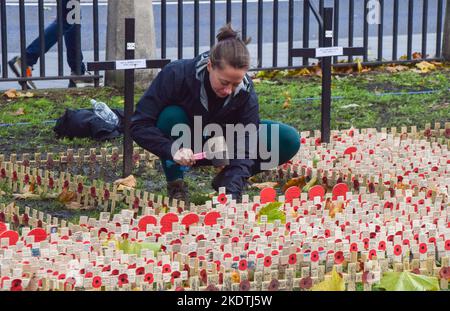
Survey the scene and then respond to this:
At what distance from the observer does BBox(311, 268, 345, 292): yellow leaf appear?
15.7 feet

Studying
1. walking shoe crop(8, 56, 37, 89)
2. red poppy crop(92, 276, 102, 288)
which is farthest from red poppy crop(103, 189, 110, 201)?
walking shoe crop(8, 56, 37, 89)

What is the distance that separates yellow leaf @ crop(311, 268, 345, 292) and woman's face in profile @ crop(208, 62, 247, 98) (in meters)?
1.56

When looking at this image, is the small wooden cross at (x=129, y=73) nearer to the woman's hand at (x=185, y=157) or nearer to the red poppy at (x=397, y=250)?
the woman's hand at (x=185, y=157)

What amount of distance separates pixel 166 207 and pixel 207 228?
0.83 meters

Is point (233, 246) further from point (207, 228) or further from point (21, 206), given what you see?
point (21, 206)

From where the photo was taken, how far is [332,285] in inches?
188

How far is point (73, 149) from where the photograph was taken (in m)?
8.30

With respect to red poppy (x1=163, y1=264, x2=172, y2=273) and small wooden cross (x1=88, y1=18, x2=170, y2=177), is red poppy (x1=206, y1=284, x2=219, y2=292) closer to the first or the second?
red poppy (x1=163, y1=264, x2=172, y2=273)

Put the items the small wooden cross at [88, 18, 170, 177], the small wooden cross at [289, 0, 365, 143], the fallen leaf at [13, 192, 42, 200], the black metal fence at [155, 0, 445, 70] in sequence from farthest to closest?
the black metal fence at [155, 0, 445, 70], the small wooden cross at [289, 0, 365, 143], the small wooden cross at [88, 18, 170, 177], the fallen leaf at [13, 192, 42, 200]

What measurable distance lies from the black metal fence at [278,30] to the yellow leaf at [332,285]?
15.9ft

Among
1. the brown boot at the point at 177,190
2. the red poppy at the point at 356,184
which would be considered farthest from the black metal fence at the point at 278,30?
the brown boot at the point at 177,190

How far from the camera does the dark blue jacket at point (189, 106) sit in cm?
645

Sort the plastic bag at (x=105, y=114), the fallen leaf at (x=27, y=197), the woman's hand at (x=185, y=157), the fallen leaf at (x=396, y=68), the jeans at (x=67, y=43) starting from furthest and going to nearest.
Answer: the fallen leaf at (x=396, y=68) → the jeans at (x=67, y=43) → the plastic bag at (x=105, y=114) → the fallen leaf at (x=27, y=197) → the woman's hand at (x=185, y=157)

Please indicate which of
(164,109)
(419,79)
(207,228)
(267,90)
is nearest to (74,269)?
(207,228)
